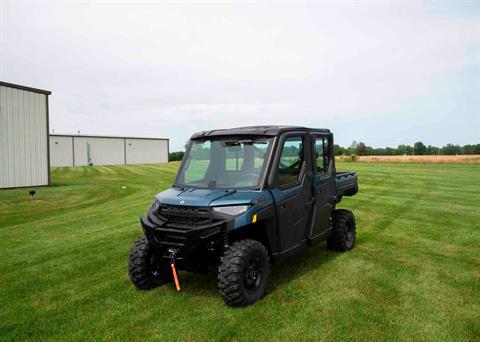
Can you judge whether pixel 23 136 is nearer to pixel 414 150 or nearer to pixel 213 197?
pixel 213 197

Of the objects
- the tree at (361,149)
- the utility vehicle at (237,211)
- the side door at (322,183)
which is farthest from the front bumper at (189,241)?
the tree at (361,149)

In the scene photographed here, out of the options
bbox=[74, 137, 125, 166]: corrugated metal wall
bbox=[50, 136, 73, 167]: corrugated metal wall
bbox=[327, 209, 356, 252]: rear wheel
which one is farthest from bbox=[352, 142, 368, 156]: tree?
bbox=[327, 209, 356, 252]: rear wheel

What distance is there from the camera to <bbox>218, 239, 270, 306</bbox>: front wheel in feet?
16.5

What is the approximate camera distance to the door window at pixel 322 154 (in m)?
6.93

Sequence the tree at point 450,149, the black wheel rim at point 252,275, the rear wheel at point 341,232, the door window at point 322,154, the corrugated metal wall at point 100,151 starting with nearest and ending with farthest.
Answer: the black wheel rim at point 252,275 → the door window at point 322,154 → the rear wheel at point 341,232 → the corrugated metal wall at point 100,151 → the tree at point 450,149

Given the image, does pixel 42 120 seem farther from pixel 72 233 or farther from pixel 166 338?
pixel 166 338

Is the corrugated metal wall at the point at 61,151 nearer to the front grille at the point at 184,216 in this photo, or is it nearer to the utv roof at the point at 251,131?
the utv roof at the point at 251,131

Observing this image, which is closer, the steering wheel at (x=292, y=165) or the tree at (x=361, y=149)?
the steering wheel at (x=292, y=165)

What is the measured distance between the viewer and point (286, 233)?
5965mm

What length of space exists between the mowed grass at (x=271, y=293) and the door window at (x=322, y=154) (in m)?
1.74

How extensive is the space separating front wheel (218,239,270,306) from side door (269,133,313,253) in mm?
564

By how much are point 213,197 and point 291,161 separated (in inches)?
61.3

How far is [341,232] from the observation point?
7730mm

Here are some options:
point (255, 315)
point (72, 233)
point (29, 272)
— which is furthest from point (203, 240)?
point (72, 233)
